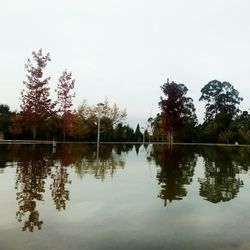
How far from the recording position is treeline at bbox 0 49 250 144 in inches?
1801

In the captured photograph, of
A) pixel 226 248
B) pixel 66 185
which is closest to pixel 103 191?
pixel 66 185

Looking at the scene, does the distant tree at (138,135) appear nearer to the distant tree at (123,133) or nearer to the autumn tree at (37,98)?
the distant tree at (123,133)

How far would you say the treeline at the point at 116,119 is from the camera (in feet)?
A: 150

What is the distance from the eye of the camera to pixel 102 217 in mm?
6414

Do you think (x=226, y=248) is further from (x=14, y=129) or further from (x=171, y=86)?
(x=171, y=86)

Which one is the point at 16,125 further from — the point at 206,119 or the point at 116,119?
the point at 206,119

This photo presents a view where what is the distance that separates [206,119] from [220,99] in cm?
482

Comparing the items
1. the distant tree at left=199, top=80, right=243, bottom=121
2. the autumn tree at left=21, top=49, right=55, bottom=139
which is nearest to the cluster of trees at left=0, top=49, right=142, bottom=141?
the autumn tree at left=21, top=49, right=55, bottom=139

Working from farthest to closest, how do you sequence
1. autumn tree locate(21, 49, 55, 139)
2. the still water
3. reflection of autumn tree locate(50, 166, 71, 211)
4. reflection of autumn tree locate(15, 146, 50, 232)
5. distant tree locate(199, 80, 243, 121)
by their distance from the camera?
distant tree locate(199, 80, 243, 121)
autumn tree locate(21, 49, 55, 139)
reflection of autumn tree locate(50, 166, 71, 211)
reflection of autumn tree locate(15, 146, 50, 232)
the still water

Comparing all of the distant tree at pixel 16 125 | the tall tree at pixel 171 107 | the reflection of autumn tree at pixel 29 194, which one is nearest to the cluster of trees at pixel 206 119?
the tall tree at pixel 171 107

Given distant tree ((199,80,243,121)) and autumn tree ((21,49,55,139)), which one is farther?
distant tree ((199,80,243,121))

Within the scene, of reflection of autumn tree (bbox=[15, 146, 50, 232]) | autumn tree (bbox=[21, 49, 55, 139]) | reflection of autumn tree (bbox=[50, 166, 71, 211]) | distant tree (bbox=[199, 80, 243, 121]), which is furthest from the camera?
distant tree (bbox=[199, 80, 243, 121])

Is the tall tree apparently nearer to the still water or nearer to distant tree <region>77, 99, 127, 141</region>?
distant tree <region>77, 99, 127, 141</region>

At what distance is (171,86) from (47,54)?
64.2 ft
